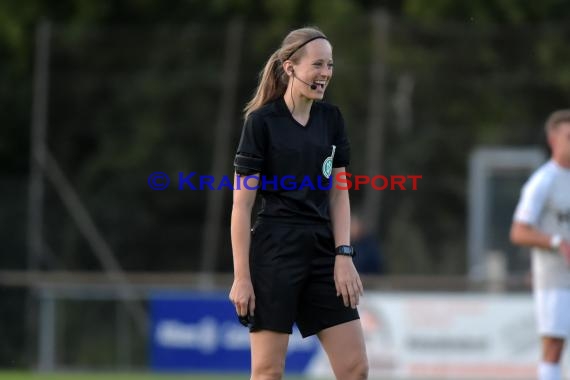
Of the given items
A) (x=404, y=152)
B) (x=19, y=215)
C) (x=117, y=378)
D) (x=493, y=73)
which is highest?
(x=493, y=73)

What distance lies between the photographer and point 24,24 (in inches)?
806

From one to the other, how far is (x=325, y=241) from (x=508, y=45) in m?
11.6

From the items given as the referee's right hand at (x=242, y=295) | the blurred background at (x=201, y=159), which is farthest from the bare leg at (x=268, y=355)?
the blurred background at (x=201, y=159)

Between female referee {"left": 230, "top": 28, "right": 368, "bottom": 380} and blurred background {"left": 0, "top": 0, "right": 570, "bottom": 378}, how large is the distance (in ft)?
32.8

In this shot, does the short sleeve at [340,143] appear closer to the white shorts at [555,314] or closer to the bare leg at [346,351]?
the bare leg at [346,351]

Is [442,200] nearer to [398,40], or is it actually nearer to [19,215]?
[398,40]

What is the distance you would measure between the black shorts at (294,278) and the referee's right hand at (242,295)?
0.27 feet

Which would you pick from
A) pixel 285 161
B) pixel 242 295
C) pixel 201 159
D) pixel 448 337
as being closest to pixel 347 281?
pixel 242 295

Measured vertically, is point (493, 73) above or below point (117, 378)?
above

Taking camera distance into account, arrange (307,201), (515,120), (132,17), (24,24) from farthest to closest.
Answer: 1. (132,17)
2. (24,24)
3. (515,120)
4. (307,201)

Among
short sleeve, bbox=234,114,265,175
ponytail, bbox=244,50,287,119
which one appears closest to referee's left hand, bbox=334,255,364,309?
short sleeve, bbox=234,114,265,175

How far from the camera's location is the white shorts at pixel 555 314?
9.12 metres

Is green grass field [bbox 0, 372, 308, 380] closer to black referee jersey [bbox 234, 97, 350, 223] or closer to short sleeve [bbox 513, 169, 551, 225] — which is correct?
short sleeve [bbox 513, 169, 551, 225]

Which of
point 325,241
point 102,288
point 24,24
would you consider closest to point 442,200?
point 102,288
